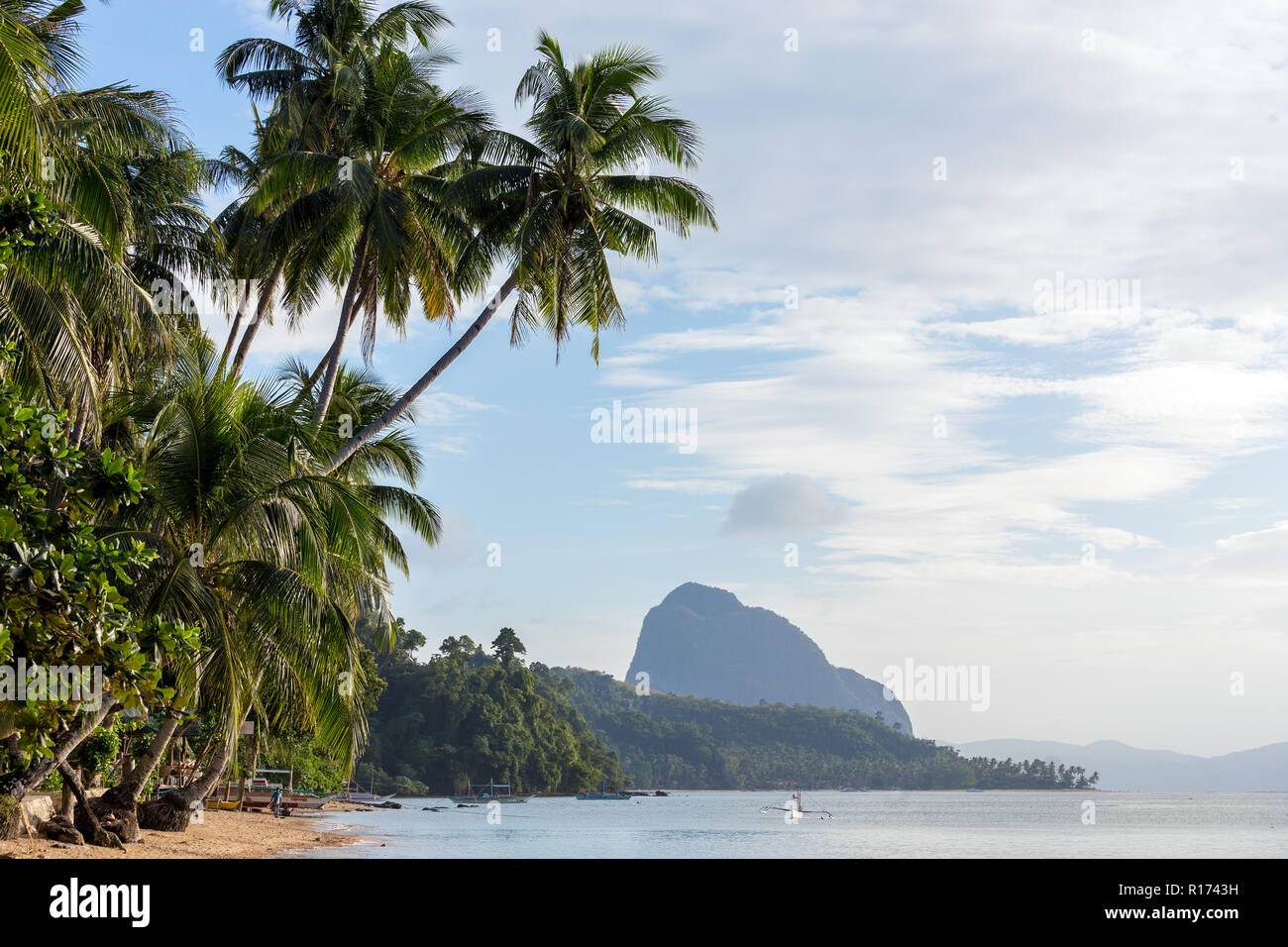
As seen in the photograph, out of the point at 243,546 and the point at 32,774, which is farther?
the point at 243,546

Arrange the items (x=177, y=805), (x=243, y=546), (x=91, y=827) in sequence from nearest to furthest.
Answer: (x=243, y=546) → (x=91, y=827) → (x=177, y=805)

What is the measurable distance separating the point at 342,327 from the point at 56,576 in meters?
12.0

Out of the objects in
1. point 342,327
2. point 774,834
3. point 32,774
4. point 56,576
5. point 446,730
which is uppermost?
point 342,327

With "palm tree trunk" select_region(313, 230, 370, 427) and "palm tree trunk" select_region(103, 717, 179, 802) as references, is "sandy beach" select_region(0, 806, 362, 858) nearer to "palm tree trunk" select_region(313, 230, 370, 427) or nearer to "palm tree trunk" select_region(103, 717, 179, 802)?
"palm tree trunk" select_region(103, 717, 179, 802)

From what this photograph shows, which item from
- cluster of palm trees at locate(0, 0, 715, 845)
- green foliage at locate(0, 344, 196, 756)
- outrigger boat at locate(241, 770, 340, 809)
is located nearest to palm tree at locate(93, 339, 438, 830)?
cluster of palm trees at locate(0, 0, 715, 845)

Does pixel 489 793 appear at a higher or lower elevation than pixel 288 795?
lower

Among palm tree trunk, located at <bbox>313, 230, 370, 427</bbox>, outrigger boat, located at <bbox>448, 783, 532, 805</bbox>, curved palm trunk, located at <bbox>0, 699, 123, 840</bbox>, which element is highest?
palm tree trunk, located at <bbox>313, 230, 370, 427</bbox>

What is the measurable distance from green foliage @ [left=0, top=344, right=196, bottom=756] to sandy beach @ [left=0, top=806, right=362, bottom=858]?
316 inches

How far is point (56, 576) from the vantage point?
5.27m

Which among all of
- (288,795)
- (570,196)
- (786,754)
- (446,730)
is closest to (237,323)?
(570,196)

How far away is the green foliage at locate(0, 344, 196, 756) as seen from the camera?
17.3 ft

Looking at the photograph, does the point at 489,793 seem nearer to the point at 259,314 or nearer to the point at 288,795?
the point at 288,795

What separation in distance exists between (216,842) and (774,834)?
36.4m

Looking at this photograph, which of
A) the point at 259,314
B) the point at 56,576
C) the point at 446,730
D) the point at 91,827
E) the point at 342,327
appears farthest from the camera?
the point at 446,730
